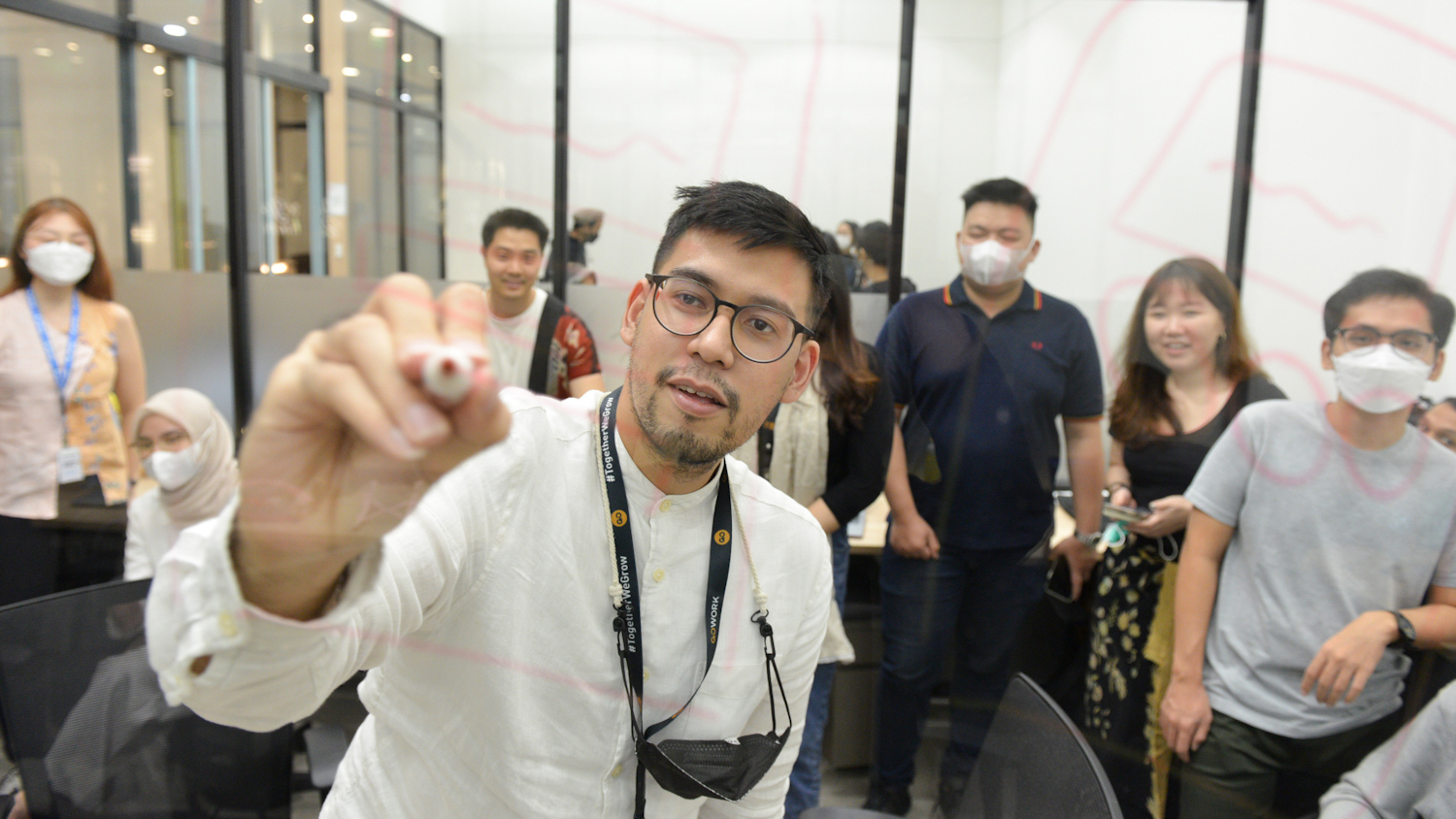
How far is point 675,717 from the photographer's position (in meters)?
0.68

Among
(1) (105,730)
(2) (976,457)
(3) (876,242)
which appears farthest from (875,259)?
(1) (105,730)

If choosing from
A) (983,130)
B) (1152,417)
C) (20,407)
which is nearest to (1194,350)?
(1152,417)

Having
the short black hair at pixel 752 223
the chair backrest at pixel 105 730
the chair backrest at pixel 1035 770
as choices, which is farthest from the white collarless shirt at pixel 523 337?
the chair backrest at pixel 105 730

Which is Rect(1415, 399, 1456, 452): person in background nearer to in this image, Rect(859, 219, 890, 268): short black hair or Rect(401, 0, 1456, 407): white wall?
Rect(401, 0, 1456, 407): white wall

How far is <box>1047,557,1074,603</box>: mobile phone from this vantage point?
1.70 m

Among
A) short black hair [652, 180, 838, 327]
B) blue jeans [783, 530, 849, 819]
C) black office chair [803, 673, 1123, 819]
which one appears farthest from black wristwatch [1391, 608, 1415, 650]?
short black hair [652, 180, 838, 327]

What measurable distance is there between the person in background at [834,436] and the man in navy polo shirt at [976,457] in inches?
23.0

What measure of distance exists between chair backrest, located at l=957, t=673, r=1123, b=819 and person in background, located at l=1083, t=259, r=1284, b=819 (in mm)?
586

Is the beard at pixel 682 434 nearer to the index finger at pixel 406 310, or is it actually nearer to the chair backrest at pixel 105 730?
the index finger at pixel 406 310

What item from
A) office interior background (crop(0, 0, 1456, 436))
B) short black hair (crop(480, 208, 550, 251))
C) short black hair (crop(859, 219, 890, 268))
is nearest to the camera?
office interior background (crop(0, 0, 1456, 436))

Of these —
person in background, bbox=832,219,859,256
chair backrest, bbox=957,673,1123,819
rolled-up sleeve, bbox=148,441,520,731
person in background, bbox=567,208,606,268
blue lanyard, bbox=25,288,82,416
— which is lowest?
chair backrest, bbox=957,673,1123,819

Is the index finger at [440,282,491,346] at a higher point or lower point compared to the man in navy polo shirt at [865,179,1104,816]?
higher

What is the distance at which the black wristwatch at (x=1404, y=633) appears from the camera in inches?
43.6

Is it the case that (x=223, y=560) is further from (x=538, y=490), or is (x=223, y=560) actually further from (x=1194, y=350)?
(x=1194, y=350)
